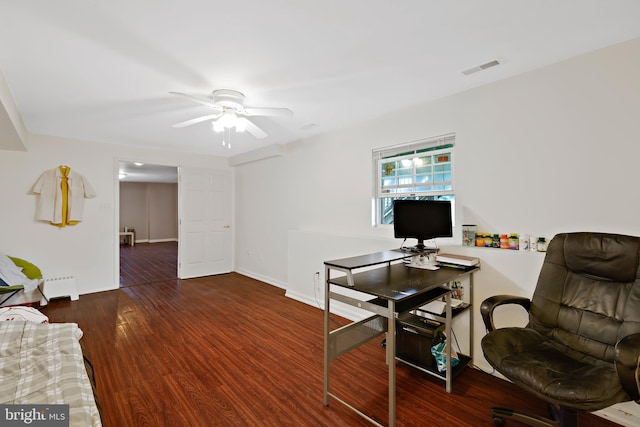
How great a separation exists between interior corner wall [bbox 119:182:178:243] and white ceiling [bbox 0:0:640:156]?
25.9ft

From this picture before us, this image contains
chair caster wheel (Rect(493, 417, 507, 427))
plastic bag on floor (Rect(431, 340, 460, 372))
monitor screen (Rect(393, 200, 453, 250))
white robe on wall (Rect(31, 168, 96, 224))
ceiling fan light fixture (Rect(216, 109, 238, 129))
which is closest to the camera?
chair caster wheel (Rect(493, 417, 507, 427))

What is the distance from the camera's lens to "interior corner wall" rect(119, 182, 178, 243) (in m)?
10.0

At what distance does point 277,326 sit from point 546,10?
3389mm

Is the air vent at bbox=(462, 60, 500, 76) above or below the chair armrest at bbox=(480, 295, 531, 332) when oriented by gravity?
above

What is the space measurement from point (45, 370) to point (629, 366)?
2.66 m

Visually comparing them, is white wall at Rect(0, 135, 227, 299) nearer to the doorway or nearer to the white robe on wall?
the white robe on wall

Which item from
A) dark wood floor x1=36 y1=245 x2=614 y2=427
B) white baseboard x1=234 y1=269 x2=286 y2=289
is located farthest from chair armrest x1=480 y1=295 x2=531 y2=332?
white baseboard x1=234 y1=269 x2=286 y2=289

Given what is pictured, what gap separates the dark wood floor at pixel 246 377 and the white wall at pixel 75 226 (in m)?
0.88

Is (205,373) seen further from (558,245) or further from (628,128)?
(628,128)

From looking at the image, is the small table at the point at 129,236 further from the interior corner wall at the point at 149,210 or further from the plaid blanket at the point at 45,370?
the plaid blanket at the point at 45,370

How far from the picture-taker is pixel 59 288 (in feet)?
13.4

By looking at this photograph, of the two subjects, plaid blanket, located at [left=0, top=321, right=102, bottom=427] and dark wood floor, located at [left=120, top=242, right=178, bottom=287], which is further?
dark wood floor, located at [left=120, top=242, right=178, bottom=287]

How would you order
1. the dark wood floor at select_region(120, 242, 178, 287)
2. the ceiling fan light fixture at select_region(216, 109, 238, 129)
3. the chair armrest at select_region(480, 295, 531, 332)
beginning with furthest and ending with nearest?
the dark wood floor at select_region(120, 242, 178, 287) < the ceiling fan light fixture at select_region(216, 109, 238, 129) < the chair armrest at select_region(480, 295, 531, 332)

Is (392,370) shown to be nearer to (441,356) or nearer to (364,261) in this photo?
(364,261)
